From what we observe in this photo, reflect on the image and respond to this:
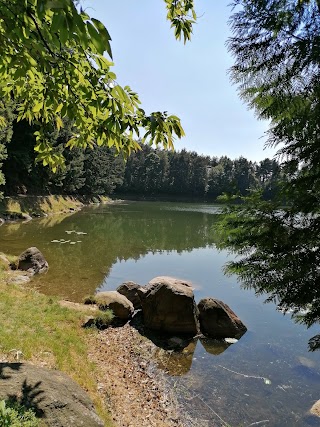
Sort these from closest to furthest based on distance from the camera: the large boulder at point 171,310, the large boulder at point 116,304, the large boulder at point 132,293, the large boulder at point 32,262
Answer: the large boulder at point 171,310 < the large boulder at point 116,304 < the large boulder at point 132,293 < the large boulder at point 32,262

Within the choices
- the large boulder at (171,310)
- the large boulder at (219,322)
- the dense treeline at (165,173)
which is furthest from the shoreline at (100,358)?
the dense treeline at (165,173)

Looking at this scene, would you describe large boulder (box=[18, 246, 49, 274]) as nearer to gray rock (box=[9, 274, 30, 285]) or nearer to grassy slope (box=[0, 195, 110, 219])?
gray rock (box=[9, 274, 30, 285])

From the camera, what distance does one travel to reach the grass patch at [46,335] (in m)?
6.53

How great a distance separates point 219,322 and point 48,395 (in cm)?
833

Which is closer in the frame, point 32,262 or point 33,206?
point 32,262

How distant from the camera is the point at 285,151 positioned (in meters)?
3.85

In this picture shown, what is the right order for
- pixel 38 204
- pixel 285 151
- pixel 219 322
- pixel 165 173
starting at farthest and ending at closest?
pixel 165 173, pixel 38 204, pixel 219 322, pixel 285 151

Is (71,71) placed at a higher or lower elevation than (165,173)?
lower

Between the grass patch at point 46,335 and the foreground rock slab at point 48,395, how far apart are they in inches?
58.6

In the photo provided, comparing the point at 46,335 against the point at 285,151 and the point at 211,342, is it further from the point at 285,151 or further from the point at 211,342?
the point at 285,151

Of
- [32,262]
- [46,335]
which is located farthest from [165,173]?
[46,335]

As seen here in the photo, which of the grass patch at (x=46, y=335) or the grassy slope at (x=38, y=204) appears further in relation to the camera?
the grassy slope at (x=38, y=204)

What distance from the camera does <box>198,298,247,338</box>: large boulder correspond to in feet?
36.5

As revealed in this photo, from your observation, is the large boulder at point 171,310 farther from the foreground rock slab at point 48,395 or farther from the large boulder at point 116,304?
the foreground rock slab at point 48,395
